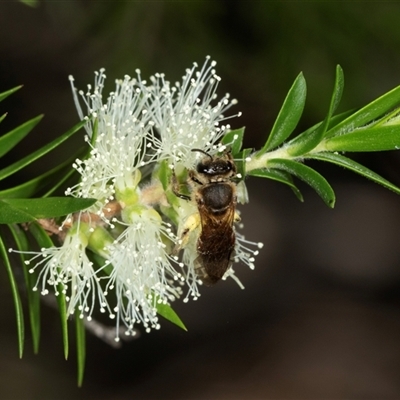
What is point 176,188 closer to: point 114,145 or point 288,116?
point 114,145

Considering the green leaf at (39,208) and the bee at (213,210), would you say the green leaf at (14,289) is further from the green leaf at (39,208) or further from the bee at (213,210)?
the bee at (213,210)

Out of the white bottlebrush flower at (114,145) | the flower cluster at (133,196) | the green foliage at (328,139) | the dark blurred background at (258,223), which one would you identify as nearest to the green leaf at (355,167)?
the green foliage at (328,139)

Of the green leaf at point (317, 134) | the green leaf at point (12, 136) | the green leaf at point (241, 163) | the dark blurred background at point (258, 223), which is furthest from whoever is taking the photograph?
the dark blurred background at point (258, 223)

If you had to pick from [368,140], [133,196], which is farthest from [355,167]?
[133,196]

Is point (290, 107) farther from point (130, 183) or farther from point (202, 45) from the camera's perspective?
point (202, 45)

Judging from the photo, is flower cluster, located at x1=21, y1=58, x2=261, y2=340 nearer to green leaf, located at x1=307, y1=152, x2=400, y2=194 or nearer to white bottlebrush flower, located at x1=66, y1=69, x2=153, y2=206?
white bottlebrush flower, located at x1=66, y1=69, x2=153, y2=206

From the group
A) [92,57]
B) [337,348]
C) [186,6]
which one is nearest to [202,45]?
[186,6]
